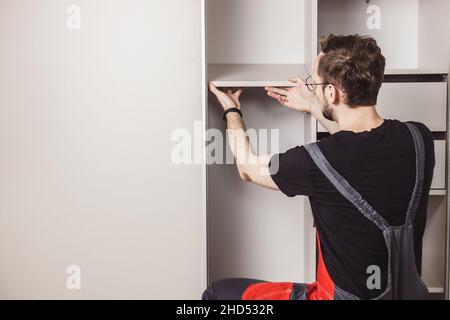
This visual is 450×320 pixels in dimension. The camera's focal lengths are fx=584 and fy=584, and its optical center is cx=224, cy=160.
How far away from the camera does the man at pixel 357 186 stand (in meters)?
1.64

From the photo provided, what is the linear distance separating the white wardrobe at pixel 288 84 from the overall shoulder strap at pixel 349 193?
2.11 ft

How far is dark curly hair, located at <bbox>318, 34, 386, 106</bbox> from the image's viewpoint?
5.65ft

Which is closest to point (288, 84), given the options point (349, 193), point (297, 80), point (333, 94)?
point (297, 80)

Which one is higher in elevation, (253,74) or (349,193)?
(253,74)

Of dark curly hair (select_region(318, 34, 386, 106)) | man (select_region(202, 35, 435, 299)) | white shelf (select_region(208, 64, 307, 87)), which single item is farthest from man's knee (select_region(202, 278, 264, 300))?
white shelf (select_region(208, 64, 307, 87))

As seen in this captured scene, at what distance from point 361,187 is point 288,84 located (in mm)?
720

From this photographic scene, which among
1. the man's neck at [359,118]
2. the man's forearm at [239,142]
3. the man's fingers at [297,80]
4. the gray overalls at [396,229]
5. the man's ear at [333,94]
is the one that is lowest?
the gray overalls at [396,229]

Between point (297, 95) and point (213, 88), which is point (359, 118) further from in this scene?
point (213, 88)

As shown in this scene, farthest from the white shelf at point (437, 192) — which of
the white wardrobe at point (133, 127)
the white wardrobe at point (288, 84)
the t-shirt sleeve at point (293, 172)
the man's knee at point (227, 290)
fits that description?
the man's knee at point (227, 290)

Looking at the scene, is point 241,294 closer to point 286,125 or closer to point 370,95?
point 370,95

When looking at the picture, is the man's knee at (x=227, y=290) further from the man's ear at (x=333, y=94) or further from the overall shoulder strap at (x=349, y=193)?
the man's ear at (x=333, y=94)

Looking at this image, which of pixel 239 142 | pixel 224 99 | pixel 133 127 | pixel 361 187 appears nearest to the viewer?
pixel 361 187

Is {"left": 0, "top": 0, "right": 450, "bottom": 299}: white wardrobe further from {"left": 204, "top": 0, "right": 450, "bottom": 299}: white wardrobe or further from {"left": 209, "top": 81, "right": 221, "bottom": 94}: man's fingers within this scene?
{"left": 209, "top": 81, "right": 221, "bottom": 94}: man's fingers

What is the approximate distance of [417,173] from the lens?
5.49 ft
